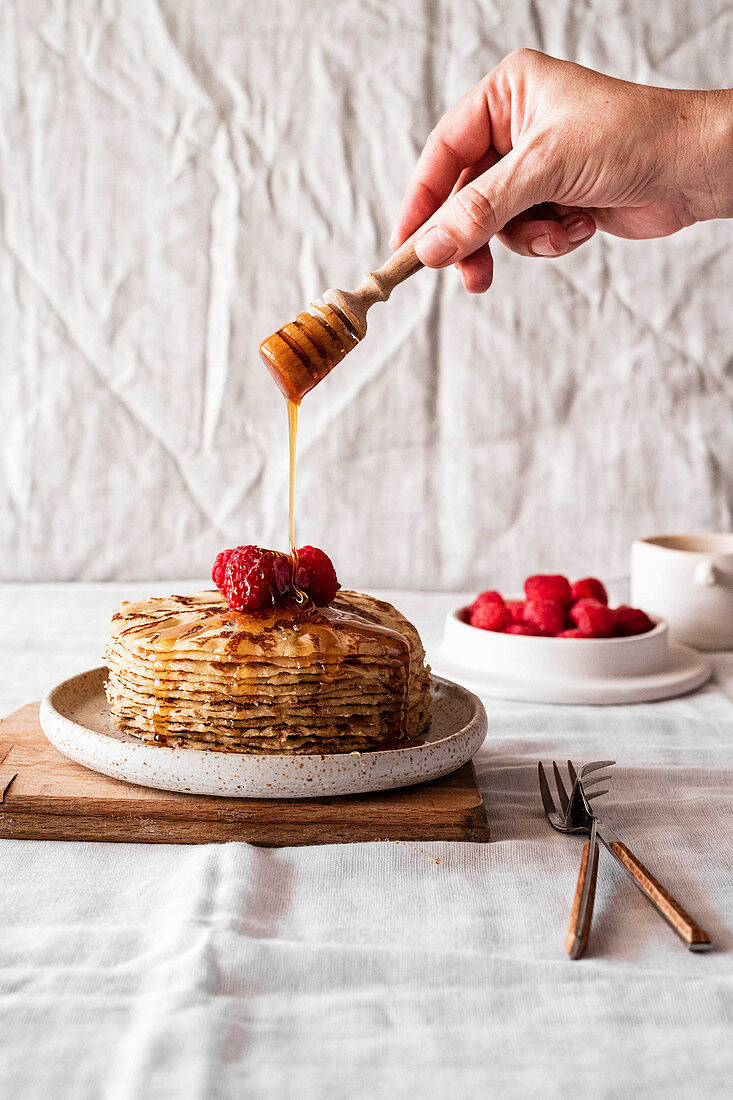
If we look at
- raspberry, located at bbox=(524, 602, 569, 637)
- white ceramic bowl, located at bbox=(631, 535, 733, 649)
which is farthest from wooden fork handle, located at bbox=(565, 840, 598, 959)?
white ceramic bowl, located at bbox=(631, 535, 733, 649)

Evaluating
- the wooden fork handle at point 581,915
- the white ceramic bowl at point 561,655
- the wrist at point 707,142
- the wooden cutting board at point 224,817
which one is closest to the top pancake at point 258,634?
the wooden cutting board at point 224,817

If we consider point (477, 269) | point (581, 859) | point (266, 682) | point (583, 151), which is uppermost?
point (583, 151)

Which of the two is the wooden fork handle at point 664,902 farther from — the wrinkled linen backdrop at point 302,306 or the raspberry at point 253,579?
the wrinkled linen backdrop at point 302,306

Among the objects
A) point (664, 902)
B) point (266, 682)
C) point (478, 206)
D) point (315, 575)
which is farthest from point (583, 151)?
point (664, 902)

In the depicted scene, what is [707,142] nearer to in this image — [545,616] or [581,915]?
[545,616]

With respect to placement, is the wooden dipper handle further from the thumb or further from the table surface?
the table surface
